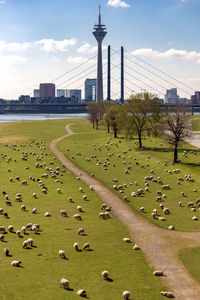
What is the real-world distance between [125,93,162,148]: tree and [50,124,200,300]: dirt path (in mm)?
42425

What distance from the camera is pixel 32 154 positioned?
73.8 meters

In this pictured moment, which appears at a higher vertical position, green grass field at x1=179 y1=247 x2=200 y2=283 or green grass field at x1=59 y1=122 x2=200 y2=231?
green grass field at x1=59 y1=122 x2=200 y2=231

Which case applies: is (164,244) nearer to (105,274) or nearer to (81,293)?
(105,274)

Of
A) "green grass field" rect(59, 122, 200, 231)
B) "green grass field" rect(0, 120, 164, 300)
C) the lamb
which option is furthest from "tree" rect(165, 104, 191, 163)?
the lamb

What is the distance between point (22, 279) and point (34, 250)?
4291mm

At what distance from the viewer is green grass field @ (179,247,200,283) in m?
22.9

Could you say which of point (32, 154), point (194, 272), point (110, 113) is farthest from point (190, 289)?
point (110, 113)

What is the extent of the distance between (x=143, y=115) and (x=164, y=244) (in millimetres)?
56764

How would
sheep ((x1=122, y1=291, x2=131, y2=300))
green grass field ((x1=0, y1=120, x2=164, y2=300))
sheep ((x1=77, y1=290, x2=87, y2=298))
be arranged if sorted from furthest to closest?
green grass field ((x1=0, y1=120, x2=164, y2=300))
sheep ((x1=77, y1=290, x2=87, y2=298))
sheep ((x1=122, y1=291, x2=131, y2=300))

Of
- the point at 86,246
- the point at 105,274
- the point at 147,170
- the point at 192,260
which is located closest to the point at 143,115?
the point at 147,170

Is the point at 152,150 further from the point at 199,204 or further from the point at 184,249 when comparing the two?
the point at 184,249

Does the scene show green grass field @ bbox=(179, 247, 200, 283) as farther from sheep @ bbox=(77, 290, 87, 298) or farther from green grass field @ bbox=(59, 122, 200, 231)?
sheep @ bbox=(77, 290, 87, 298)

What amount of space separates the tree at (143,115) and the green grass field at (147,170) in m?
3.55

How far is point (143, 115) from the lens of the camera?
82.2 metres
